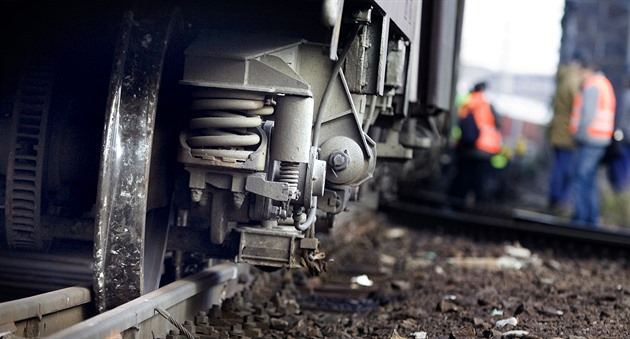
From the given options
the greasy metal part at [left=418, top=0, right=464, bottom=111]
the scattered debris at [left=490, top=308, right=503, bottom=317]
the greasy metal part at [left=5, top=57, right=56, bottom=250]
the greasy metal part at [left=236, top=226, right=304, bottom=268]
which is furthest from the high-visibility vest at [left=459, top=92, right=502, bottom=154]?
the greasy metal part at [left=5, top=57, right=56, bottom=250]

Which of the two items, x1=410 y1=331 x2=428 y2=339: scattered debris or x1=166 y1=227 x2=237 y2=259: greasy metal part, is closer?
x1=410 y1=331 x2=428 y2=339: scattered debris

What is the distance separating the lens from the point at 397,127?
793 cm

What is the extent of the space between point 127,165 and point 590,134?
9279mm

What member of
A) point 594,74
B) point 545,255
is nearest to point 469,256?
point 545,255

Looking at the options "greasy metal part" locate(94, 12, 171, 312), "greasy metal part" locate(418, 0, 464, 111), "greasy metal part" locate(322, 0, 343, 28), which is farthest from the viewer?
"greasy metal part" locate(418, 0, 464, 111)

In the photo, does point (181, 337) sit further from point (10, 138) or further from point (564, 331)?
point (564, 331)

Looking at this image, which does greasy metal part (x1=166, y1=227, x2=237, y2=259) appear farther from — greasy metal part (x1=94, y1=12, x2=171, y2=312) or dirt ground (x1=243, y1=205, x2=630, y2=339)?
greasy metal part (x1=94, y1=12, x2=171, y2=312)

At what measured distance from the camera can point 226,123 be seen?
183 inches

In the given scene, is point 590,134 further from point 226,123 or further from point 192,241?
point 226,123

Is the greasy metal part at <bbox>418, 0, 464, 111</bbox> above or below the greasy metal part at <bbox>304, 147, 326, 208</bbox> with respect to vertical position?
above

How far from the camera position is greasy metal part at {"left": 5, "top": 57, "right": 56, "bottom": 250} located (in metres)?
4.91

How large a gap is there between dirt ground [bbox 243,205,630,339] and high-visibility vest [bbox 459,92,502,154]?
4017mm

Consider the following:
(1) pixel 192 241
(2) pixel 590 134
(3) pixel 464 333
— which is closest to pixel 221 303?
(1) pixel 192 241

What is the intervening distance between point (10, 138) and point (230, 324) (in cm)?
147
